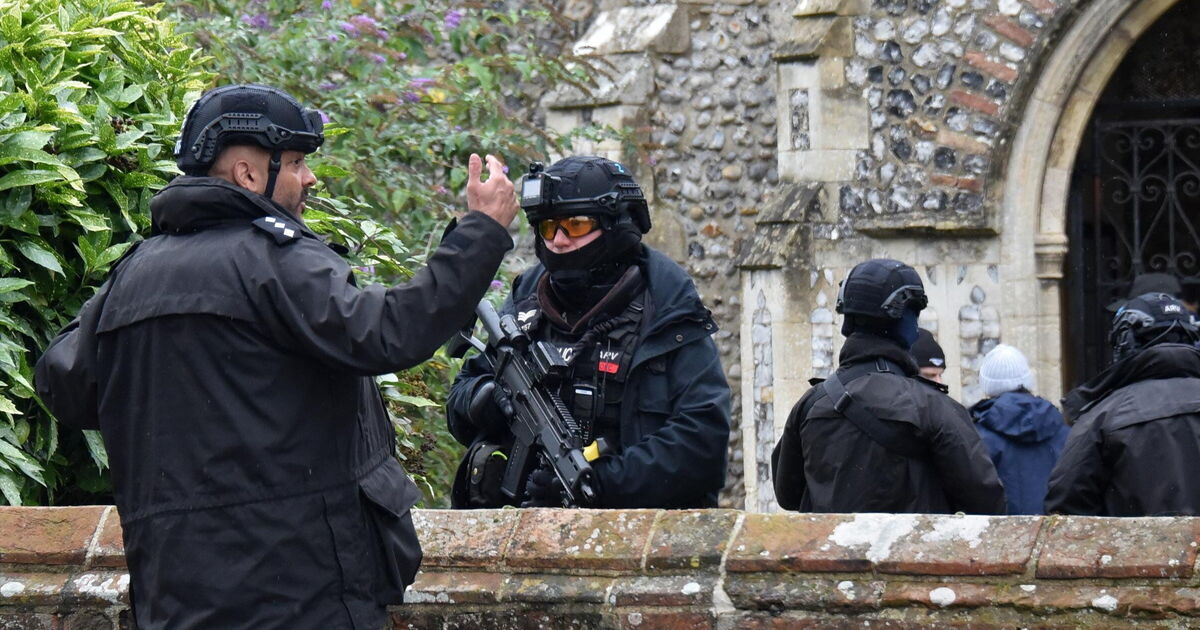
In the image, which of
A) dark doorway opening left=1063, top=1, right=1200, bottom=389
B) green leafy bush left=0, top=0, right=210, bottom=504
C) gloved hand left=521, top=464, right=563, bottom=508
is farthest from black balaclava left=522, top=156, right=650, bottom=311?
dark doorway opening left=1063, top=1, right=1200, bottom=389

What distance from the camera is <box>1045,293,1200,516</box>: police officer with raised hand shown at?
4988mm

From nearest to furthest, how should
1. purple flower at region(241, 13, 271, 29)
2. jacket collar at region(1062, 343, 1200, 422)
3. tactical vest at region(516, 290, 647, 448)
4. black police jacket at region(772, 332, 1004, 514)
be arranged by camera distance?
tactical vest at region(516, 290, 647, 448) → black police jacket at region(772, 332, 1004, 514) → jacket collar at region(1062, 343, 1200, 422) → purple flower at region(241, 13, 271, 29)

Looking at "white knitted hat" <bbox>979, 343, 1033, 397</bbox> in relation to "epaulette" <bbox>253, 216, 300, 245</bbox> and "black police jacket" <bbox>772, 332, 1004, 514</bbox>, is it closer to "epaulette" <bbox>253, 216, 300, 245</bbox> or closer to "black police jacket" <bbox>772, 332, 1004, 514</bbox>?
"black police jacket" <bbox>772, 332, 1004, 514</bbox>

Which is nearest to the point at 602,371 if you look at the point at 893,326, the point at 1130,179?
the point at 893,326

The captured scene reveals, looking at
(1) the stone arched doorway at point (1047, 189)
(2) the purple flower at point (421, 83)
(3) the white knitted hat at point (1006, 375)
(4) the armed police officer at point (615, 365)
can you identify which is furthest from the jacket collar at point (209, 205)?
(1) the stone arched doorway at point (1047, 189)

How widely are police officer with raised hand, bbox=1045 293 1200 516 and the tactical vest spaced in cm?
135

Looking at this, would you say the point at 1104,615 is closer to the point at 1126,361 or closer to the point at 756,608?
the point at 756,608

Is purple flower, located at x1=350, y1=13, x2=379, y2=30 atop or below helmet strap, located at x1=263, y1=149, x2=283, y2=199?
atop

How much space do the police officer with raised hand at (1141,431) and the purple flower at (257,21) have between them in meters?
4.67

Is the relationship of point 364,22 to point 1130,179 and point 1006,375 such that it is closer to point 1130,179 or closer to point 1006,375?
point 1006,375

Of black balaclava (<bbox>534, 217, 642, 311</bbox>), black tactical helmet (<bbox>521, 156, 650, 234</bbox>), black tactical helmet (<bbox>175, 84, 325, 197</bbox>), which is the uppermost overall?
black tactical helmet (<bbox>175, 84, 325, 197</bbox>)

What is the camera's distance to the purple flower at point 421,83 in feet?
27.5

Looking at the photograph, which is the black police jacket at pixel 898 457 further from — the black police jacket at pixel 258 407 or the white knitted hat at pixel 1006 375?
the white knitted hat at pixel 1006 375

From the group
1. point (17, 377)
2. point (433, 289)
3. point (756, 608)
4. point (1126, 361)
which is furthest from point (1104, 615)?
point (17, 377)
